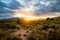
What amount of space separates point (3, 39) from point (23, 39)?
2.71 metres

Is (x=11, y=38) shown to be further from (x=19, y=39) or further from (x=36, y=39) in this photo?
(x=36, y=39)

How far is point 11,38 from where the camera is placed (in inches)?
817

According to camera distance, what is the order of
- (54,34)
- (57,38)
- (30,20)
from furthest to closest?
(30,20), (54,34), (57,38)

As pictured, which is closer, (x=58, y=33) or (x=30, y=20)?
(x=58, y=33)

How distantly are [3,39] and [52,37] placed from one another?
6.49 meters

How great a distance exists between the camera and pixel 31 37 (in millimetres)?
20734

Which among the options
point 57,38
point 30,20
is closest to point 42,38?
point 57,38

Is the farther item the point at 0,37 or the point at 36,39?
the point at 0,37

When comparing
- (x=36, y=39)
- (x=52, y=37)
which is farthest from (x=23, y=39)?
(x=52, y=37)

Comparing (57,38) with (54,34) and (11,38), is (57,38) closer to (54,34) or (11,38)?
(54,34)

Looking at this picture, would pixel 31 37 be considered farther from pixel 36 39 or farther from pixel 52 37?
pixel 52 37

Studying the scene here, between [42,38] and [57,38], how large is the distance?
1977mm

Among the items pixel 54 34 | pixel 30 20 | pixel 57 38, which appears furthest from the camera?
pixel 30 20

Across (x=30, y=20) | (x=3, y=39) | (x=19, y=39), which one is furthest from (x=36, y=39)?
(x=30, y=20)
